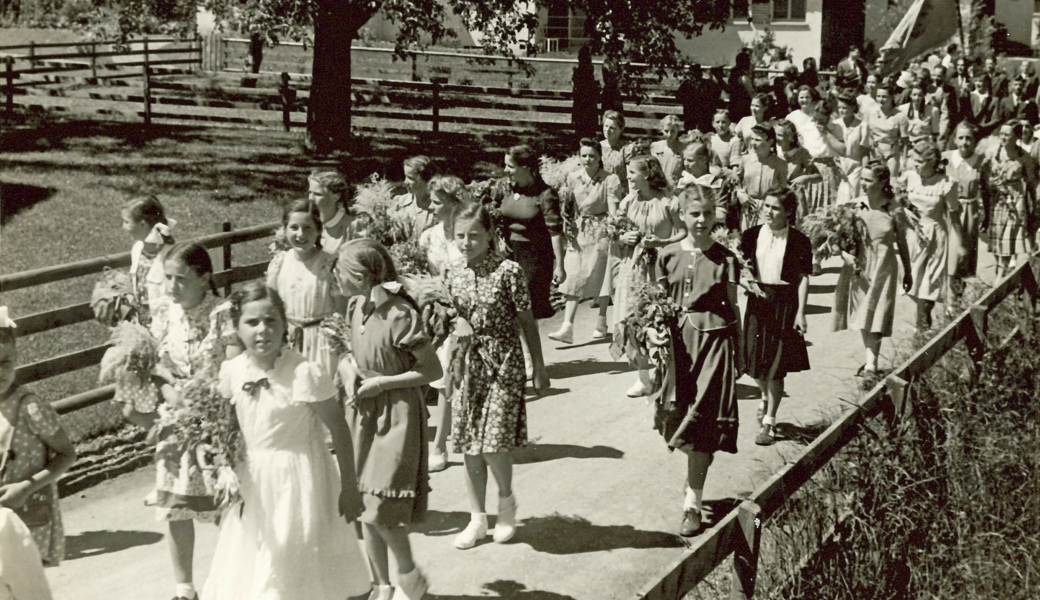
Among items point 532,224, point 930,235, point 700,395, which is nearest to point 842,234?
point 930,235

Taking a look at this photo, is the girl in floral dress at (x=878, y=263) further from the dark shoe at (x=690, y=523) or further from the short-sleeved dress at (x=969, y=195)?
the dark shoe at (x=690, y=523)

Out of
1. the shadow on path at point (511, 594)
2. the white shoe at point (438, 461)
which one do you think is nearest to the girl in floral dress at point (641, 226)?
the white shoe at point (438, 461)

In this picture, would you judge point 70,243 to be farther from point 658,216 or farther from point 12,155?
point 658,216

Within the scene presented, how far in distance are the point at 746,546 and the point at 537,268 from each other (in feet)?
18.5

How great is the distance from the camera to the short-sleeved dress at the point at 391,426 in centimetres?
647

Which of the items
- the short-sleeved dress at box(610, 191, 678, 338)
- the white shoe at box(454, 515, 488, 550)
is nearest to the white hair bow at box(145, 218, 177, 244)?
the white shoe at box(454, 515, 488, 550)

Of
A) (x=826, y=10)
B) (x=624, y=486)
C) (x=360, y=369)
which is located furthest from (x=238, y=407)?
(x=826, y=10)

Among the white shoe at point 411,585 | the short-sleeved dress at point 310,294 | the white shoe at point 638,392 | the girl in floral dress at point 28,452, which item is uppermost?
the short-sleeved dress at point 310,294

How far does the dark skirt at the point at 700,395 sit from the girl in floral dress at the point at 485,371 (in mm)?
919

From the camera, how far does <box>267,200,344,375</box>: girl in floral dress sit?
792 centimetres

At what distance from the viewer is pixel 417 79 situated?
108 ft

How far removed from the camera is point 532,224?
35.8 feet

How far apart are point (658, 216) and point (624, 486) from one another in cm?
288

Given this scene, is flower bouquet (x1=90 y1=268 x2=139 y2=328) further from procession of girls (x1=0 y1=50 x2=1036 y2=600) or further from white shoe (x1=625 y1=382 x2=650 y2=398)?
white shoe (x1=625 y1=382 x2=650 y2=398)
